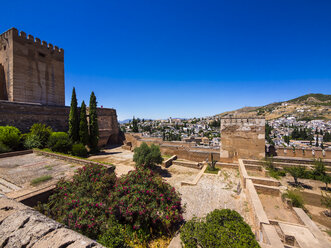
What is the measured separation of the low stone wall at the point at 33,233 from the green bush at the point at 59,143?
10.9 m

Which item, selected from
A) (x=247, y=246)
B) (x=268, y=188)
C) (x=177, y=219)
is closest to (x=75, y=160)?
(x=177, y=219)

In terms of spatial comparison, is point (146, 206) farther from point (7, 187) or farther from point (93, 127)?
point (93, 127)

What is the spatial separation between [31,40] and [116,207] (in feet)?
64.6

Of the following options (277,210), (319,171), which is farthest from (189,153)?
(277,210)

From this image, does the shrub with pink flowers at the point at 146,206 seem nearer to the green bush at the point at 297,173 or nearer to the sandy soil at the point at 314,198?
the sandy soil at the point at 314,198

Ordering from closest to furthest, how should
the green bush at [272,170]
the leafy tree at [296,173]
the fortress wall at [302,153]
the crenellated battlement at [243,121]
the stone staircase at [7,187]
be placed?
the stone staircase at [7,187]
the leafy tree at [296,173]
the green bush at [272,170]
the fortress wall at [302,153]
the crenellated battlement at [243,121]

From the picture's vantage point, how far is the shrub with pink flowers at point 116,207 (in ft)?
12.8

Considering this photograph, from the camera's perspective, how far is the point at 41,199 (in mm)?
4816

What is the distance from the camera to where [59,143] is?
36.9ft

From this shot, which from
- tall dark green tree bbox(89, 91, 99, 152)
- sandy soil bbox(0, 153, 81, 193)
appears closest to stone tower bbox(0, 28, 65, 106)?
tall dark green tree bbox(89, 91, 99, 152)

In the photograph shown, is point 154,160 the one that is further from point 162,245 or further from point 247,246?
point 247,246

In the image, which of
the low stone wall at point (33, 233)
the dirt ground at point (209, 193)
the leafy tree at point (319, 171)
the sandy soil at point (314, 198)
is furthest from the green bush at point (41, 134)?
the leafy tree at point (319, 171)

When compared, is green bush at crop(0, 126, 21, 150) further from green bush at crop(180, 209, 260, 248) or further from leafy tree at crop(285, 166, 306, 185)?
leafy tree at crop(285, 166, 306, 185)

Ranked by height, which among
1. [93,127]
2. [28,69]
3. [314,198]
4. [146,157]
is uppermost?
[28,69]
